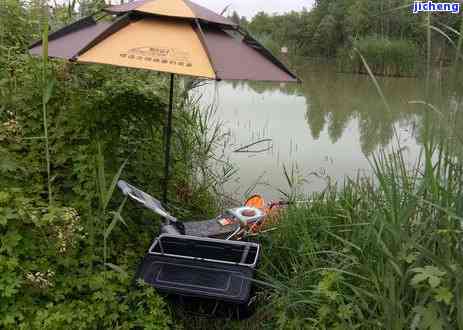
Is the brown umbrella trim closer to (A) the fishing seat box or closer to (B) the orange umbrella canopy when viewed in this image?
(B) the orange umbrella canopy

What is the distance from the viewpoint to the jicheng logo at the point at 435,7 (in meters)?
1.36

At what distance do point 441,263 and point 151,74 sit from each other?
2532mm

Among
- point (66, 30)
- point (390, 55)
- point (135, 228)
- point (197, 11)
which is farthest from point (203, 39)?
point (390, 55)

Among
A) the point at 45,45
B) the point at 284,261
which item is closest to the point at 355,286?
the point at 284,261

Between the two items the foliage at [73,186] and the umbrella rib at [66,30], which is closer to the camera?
the foliage at [73,186]

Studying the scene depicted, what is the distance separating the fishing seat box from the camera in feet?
5.59

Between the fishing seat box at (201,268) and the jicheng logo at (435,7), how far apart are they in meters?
1.13

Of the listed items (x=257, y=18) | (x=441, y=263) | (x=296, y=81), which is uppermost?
(x=257, y=18)

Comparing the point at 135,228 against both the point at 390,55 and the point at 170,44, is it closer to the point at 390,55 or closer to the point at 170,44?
the point at 170,44

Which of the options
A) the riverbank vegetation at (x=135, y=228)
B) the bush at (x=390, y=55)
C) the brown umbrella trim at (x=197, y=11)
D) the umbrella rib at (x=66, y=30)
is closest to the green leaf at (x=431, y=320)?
the riverbank vegetation at (x=135, y=228)

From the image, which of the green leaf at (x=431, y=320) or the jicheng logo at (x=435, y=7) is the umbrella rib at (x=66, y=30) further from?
the green leaf at (x=431, y=320)

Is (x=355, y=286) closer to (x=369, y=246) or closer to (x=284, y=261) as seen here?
(x=369, y=246)

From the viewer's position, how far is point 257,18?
42438 millimetres

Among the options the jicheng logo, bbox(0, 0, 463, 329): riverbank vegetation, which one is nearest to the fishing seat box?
bbox(0, 0, 463, 329): riverbank vegetation
